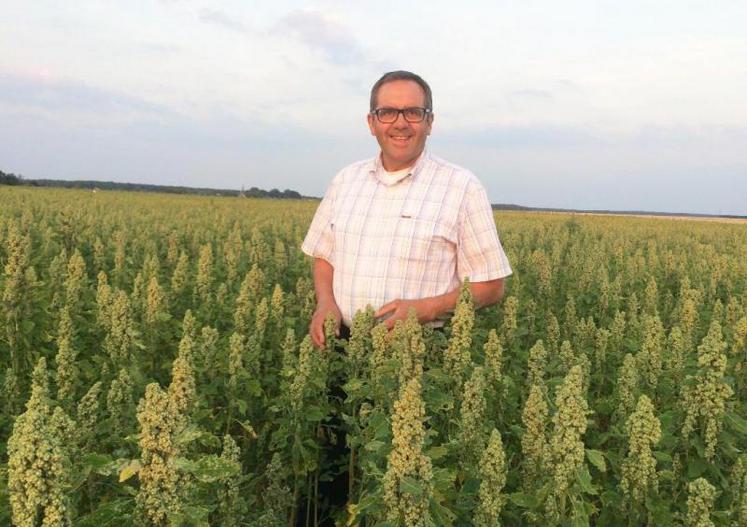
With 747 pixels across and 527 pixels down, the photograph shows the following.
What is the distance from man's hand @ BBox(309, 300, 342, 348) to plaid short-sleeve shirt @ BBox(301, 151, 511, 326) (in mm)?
100

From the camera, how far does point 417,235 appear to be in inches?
142

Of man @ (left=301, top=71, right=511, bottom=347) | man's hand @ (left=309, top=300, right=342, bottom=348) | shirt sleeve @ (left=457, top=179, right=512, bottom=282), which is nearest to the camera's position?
man @ (left=301, top=71, right=511, bottom=347)

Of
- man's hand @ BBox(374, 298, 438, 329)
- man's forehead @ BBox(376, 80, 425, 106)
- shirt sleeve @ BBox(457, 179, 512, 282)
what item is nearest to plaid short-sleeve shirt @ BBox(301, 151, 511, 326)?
shirt sleeve @ BBox(457, 179, 512, 282)

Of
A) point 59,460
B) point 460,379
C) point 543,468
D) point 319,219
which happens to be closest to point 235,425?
point 319,219

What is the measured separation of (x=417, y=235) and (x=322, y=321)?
840 millimetres

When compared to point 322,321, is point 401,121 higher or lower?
higher

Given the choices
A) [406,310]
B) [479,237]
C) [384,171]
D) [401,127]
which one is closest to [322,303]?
[406,310]

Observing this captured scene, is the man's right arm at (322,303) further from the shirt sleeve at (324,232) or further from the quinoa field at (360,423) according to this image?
the quinoa field at (360,423)

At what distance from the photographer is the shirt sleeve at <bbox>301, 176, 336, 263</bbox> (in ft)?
13.6

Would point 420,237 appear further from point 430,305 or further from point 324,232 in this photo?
point 324,232

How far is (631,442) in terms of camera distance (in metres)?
2.62

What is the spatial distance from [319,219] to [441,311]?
120cm

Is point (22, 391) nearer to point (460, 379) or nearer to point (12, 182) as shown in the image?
point (460, 379)

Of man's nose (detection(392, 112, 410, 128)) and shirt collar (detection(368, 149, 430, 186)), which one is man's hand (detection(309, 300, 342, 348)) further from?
man's nose (detection(392, 112, 410, 128))
